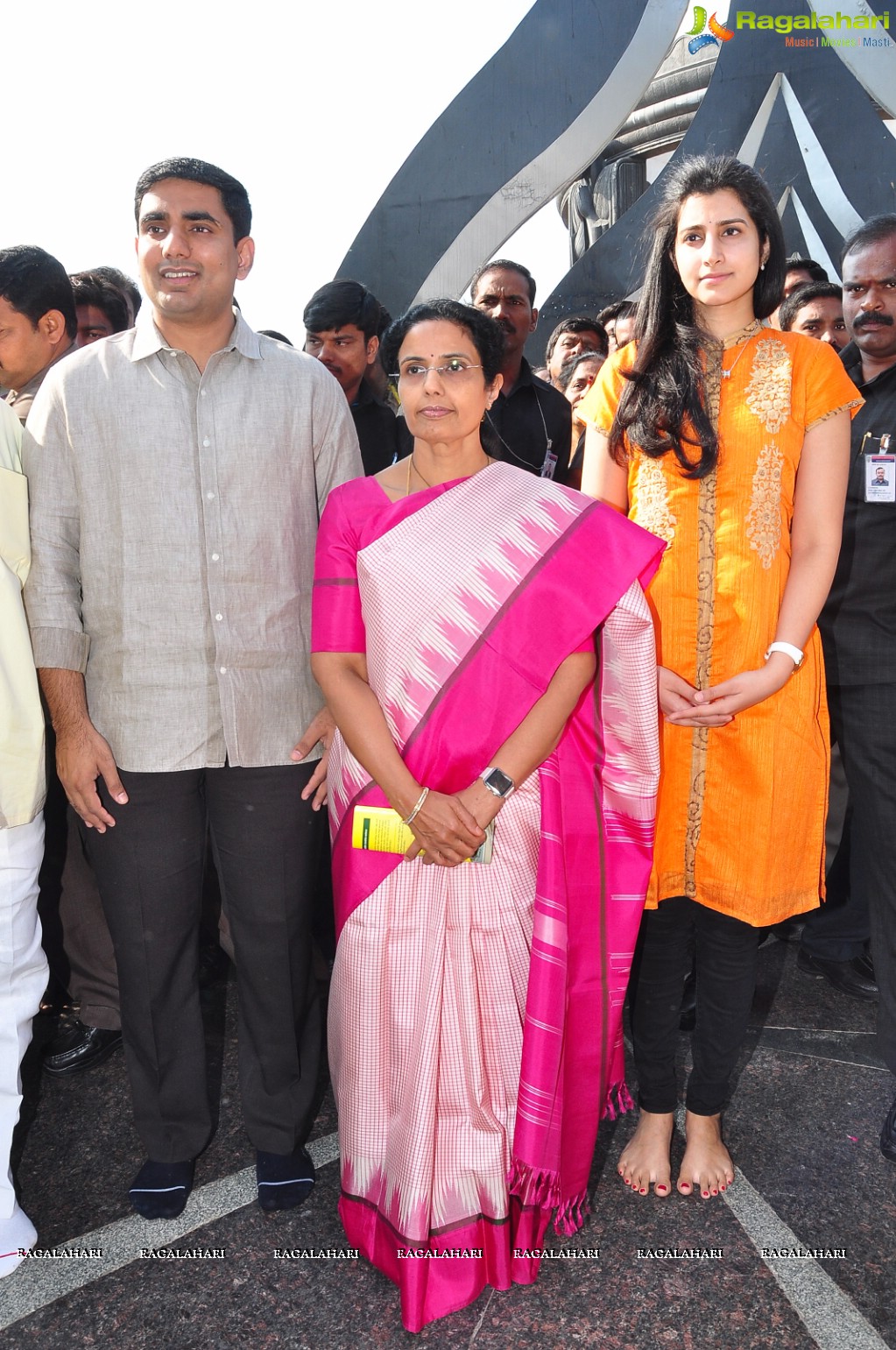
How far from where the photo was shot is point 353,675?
1.94 meters

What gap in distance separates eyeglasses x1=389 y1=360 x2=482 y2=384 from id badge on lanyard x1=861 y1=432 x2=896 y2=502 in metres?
1.22

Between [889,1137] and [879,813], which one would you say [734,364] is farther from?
[889,1137]

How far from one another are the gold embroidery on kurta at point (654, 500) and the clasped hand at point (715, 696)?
30 cm

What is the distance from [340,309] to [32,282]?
101cm

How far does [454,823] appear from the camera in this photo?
1800mm

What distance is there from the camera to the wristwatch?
1827 mm

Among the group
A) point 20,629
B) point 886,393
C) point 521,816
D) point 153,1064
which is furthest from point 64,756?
point 886,393

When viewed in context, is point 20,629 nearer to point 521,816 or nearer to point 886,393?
point 521,816

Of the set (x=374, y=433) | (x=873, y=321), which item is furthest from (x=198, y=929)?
(x=873, y=321)

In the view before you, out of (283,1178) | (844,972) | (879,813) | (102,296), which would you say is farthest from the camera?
(102,296)

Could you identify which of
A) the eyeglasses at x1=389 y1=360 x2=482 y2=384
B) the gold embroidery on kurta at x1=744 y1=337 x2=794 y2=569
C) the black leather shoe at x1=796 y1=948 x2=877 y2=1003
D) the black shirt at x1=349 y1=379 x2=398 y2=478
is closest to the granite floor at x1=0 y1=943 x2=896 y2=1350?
the black leather shoe at x1=796 y1=948 x2=877 y2=1003

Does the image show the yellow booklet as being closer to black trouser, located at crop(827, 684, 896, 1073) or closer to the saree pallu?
the saree pallu

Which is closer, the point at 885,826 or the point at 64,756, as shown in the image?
the point at 64,756

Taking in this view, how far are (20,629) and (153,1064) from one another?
1005mm
